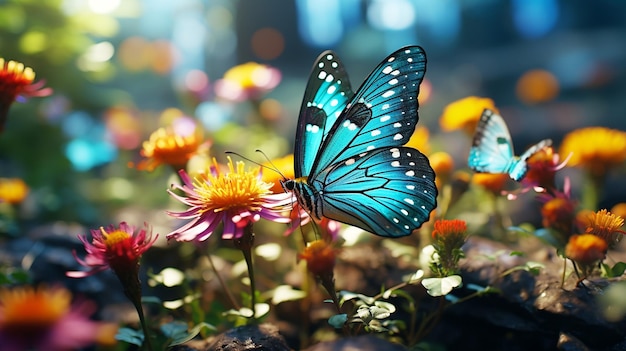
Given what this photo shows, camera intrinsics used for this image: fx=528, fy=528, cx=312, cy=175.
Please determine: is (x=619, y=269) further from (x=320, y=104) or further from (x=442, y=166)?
(x=320, y=104)

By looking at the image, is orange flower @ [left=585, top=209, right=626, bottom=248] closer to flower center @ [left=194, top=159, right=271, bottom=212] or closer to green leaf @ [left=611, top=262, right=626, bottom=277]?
green leaf @ [left=611, top=262, right=626, bottom=277]

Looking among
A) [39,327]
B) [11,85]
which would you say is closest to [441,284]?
[39,327]

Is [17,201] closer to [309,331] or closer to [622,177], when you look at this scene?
[309,331]

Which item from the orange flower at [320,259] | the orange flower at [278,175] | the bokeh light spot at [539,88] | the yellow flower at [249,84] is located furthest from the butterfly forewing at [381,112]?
the bokeh light spot at [539,88]

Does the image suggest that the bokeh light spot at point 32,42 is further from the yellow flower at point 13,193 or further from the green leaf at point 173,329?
the green leaf at point 173,329

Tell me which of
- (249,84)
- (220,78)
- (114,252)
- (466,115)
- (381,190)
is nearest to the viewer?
(114,252)
